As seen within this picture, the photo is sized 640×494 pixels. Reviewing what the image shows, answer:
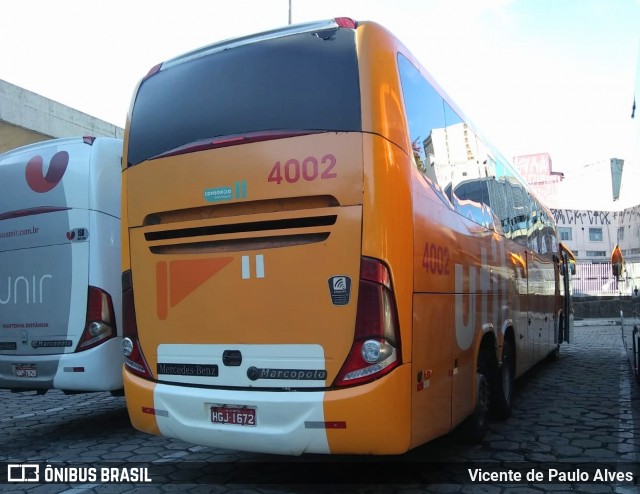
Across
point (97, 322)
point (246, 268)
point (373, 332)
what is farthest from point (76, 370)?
point (373, 332)

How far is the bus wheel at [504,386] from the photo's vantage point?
6.14 m

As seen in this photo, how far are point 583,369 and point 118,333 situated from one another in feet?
28.9

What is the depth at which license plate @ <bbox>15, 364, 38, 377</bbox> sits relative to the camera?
6.04 m

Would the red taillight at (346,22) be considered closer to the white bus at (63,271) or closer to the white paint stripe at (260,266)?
the white paint stripe at (260,266)

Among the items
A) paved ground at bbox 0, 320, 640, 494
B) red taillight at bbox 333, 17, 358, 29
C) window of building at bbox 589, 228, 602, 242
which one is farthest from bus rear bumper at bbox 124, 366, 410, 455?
window of building at bbox 589, 228, 602, 242

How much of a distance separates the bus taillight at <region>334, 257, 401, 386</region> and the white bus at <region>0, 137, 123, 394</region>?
11.1 ft

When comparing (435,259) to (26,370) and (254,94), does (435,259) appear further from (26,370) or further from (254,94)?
(26,370)

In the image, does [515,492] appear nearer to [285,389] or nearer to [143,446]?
[285,389]

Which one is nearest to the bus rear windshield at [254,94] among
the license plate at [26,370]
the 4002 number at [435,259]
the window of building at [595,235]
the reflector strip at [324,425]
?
the 4002 number at [435,259]

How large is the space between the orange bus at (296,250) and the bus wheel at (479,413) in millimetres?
464

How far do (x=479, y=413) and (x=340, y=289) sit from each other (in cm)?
253

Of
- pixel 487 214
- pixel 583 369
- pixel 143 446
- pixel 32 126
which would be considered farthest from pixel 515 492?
pixel 32 126

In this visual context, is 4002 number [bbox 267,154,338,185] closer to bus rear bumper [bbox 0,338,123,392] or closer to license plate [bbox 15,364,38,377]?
bus rear bumper [bbox 0,338,123,392]

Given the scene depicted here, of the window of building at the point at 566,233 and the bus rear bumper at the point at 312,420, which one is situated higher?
the window of building at the point at 566,233
